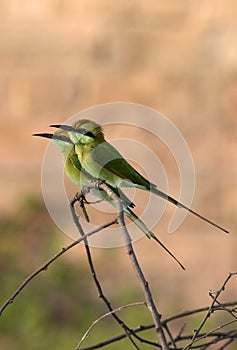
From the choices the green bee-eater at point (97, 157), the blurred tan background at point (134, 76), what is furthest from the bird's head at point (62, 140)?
the blurred tan background at point (134, 76)

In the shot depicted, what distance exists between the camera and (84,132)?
5.63 ft

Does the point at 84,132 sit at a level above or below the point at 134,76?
below

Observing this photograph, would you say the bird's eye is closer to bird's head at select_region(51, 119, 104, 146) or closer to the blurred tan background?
bird's head at select_region(51, 119, 104, 146)

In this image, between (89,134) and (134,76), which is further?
(134,76)

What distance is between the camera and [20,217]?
3.73 m

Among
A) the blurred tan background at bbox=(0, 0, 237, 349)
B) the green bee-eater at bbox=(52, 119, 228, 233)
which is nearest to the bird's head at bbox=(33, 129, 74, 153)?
the green bee-eater at bbox=(52, 119, 228, 233)

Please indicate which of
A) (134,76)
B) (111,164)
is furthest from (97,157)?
(134,76)

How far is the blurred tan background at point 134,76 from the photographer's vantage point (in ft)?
12.7

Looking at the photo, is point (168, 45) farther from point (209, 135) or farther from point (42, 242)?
point (42, 242)

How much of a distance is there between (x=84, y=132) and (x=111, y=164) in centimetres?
7

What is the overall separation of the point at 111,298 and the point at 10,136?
0.72 meters

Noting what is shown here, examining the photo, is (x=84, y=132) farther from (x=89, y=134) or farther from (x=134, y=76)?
(x=134, y=76)

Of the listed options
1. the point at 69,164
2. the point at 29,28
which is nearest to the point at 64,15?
the point at 29,28

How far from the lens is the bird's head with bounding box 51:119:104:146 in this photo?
170 centimetres
